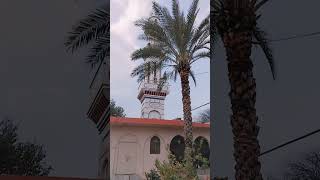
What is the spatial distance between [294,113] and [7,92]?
6.16 m

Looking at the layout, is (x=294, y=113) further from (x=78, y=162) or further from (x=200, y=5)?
(x=200, y=5)

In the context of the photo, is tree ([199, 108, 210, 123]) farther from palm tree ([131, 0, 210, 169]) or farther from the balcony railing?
the balcony railing

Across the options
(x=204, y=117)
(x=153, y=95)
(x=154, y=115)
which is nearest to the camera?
(x=204, y=117)

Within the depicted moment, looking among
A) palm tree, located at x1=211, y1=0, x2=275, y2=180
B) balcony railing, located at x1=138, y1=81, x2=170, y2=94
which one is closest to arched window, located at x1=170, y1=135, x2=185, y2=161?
balcony railing, located at x1=138, y1=81, x2=170, y2=94

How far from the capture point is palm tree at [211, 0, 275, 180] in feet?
31.3

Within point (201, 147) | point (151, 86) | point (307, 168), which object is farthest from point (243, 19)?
point (151, 86)

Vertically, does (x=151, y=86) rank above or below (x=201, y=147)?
above

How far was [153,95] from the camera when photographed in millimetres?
16500

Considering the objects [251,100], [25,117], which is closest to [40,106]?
[25,117]

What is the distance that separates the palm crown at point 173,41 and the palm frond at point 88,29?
2.00 m

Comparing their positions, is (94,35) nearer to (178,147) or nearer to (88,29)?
(88,29)

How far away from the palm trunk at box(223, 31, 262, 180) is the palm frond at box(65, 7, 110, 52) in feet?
14.2

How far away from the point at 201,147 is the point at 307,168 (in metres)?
7.32

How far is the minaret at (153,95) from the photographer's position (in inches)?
645
